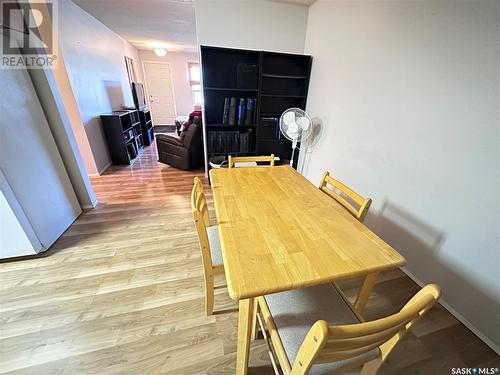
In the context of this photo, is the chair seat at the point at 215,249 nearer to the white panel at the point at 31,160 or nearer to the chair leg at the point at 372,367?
the chair leg at the point at 372,367

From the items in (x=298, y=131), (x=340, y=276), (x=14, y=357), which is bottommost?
(x=14, y=357)

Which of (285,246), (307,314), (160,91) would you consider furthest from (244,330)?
(160,91)

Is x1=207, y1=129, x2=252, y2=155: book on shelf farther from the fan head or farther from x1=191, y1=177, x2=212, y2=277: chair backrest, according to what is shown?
x1=191, y1=177, x2=212, y2=277: chair backrest

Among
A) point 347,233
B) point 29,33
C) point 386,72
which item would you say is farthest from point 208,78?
point 347,233

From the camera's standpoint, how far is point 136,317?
1.23 meters

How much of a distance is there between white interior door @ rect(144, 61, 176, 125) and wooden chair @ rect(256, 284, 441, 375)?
743cm

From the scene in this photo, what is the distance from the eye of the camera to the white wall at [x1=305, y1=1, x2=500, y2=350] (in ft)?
3.58

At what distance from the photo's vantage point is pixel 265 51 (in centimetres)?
246

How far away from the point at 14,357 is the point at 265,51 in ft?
10.7

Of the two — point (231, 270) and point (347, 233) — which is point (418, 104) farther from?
point (231, 270)

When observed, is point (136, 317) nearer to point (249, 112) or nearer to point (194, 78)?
point (249, 112)

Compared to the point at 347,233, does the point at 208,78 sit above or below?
above

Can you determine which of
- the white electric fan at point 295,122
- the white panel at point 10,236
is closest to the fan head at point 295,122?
the white electric fan at point 295,122

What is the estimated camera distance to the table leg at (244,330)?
77 cm
